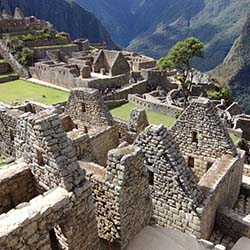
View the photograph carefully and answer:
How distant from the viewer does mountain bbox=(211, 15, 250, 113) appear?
298 ft

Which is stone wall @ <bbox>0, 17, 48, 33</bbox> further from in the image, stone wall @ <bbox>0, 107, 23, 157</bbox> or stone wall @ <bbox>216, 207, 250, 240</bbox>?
stone wall @ <bbox>216, 207, 250, 240</bbox>

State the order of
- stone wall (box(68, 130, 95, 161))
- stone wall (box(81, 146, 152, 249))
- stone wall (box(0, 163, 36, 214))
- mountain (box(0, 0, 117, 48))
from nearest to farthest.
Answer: stone wall (box(0, 163, 36, 214)) < stone wall (box(81, 146, 152, 249)) < stone wall (box(68, 130, 95, 161)) < mountain (box(0, 0, 117, 48))

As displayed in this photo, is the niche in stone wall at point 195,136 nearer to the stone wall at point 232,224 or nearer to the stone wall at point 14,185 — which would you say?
the stone wall at point 232,224

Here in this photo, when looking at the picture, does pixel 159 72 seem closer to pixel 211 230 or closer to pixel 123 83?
pixel 123 83

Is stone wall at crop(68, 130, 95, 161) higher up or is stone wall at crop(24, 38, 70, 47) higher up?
stone wall at crop(68, 130, 95, 161)

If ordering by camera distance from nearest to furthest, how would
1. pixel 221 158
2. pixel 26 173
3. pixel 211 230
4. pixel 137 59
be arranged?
pixel 26 173, pixel 211 230, pixel 221 158, pixel 137 59

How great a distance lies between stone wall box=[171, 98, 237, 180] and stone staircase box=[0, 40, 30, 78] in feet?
97.4

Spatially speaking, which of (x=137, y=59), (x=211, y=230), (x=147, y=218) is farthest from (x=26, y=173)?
(x=137, y=59)

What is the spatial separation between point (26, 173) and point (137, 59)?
43563 millimetres

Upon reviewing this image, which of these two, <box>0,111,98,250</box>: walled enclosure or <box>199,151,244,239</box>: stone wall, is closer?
<box>0,111,98,250</box>: walled enclosure

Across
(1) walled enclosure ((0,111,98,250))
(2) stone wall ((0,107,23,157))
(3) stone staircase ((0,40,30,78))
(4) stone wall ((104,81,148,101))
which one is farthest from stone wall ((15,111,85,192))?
(3) stone staircase ((0,40,30,78))

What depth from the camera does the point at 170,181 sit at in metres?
7.00

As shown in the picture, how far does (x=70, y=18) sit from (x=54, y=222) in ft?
520

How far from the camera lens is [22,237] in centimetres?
415
